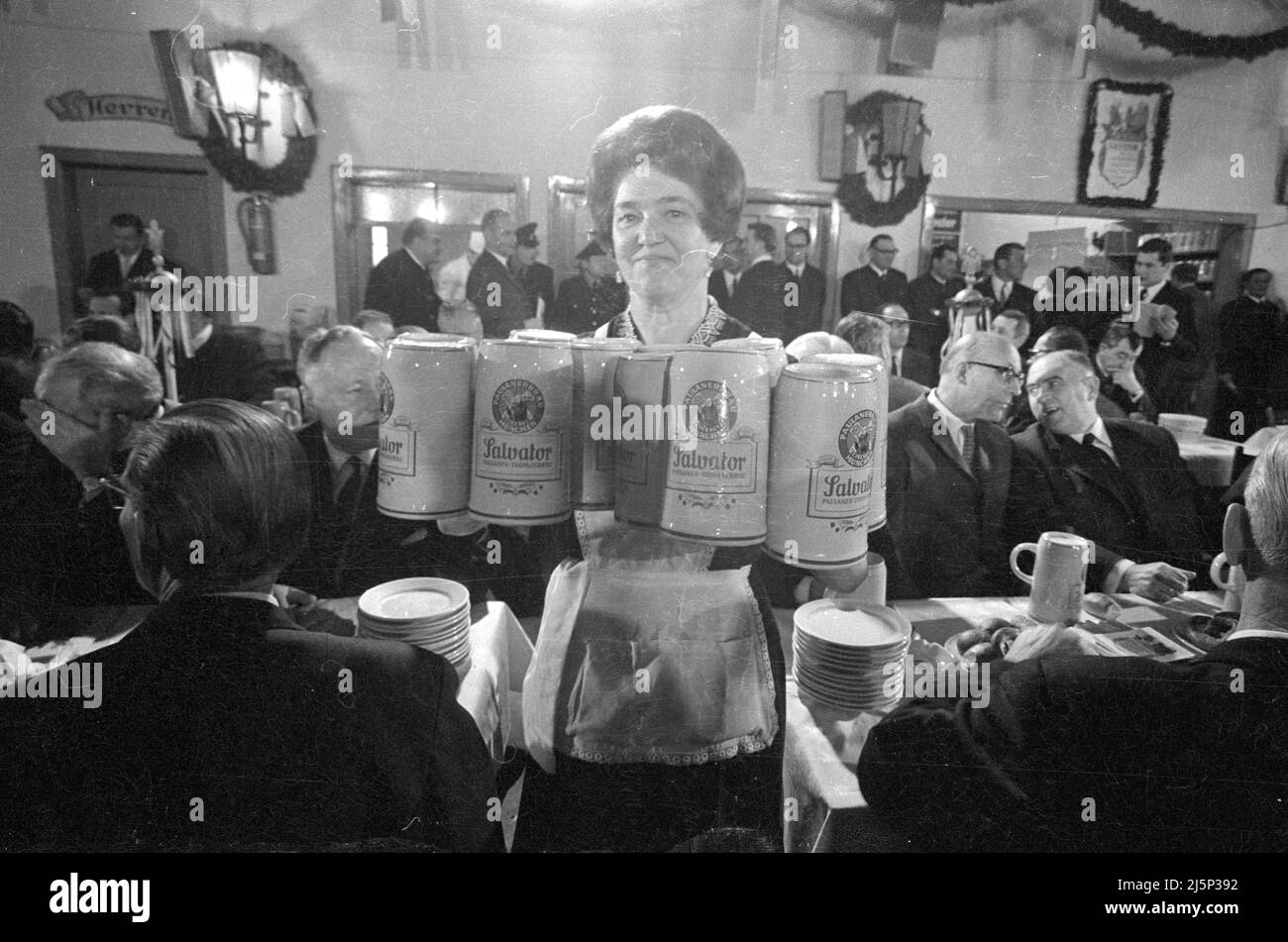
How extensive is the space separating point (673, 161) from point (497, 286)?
0.26m

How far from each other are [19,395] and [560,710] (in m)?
0.82

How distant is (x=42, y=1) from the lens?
38.2 inches

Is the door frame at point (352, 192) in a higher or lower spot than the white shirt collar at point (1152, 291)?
higher

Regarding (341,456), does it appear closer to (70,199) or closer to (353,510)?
(353,510)

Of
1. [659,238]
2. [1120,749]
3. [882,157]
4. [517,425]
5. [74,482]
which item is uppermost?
[882,157]

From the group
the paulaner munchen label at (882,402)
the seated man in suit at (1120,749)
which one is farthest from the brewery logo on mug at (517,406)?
the seated man in suit at (1120,749)

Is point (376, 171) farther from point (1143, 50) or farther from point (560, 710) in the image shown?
point (1143, 50)

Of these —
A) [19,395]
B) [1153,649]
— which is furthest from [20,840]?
[1153,649]

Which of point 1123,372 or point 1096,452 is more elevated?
point 1123,372

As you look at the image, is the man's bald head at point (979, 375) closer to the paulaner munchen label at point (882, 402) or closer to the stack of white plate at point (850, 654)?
the paulaner munchen label at point (882, 402)

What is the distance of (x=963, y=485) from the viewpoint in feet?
3.50

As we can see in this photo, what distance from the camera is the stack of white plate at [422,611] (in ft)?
3.44

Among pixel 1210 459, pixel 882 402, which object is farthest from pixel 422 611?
pixel 1210 459

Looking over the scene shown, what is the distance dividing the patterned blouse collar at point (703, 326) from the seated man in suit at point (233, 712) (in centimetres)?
44
